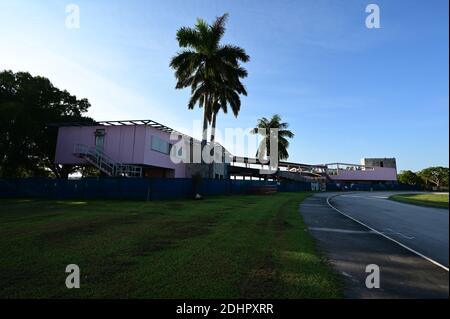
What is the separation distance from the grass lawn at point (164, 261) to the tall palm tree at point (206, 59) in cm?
1798

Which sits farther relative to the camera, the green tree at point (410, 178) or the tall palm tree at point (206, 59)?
the green tree at point (410, 178)

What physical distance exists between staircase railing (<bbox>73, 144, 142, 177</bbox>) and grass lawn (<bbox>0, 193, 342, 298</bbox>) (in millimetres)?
16363

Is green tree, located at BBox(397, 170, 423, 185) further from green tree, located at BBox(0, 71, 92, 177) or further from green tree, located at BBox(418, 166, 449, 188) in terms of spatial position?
green tree, located at BBox(418, 166, 449, 188)

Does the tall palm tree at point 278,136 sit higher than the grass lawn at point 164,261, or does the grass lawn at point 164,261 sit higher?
the tall palm tree at point 278,136

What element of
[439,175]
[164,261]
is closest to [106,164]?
[164,261]

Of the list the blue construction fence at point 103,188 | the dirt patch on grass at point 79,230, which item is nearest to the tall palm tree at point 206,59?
the blue construction fence at point 103,188

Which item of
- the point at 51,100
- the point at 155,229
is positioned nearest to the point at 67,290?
the point at 155,229

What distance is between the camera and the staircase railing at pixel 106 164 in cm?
2594

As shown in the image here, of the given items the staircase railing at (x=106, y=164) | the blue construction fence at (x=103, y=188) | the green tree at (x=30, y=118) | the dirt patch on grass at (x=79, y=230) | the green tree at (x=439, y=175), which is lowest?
the dirt patch on grass at (x=79, y=230)

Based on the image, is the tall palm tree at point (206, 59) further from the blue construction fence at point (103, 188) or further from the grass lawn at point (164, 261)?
the grass lawn at point (164, 261)

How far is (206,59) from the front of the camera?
26453 millimetres

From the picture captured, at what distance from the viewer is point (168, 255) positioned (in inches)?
248
